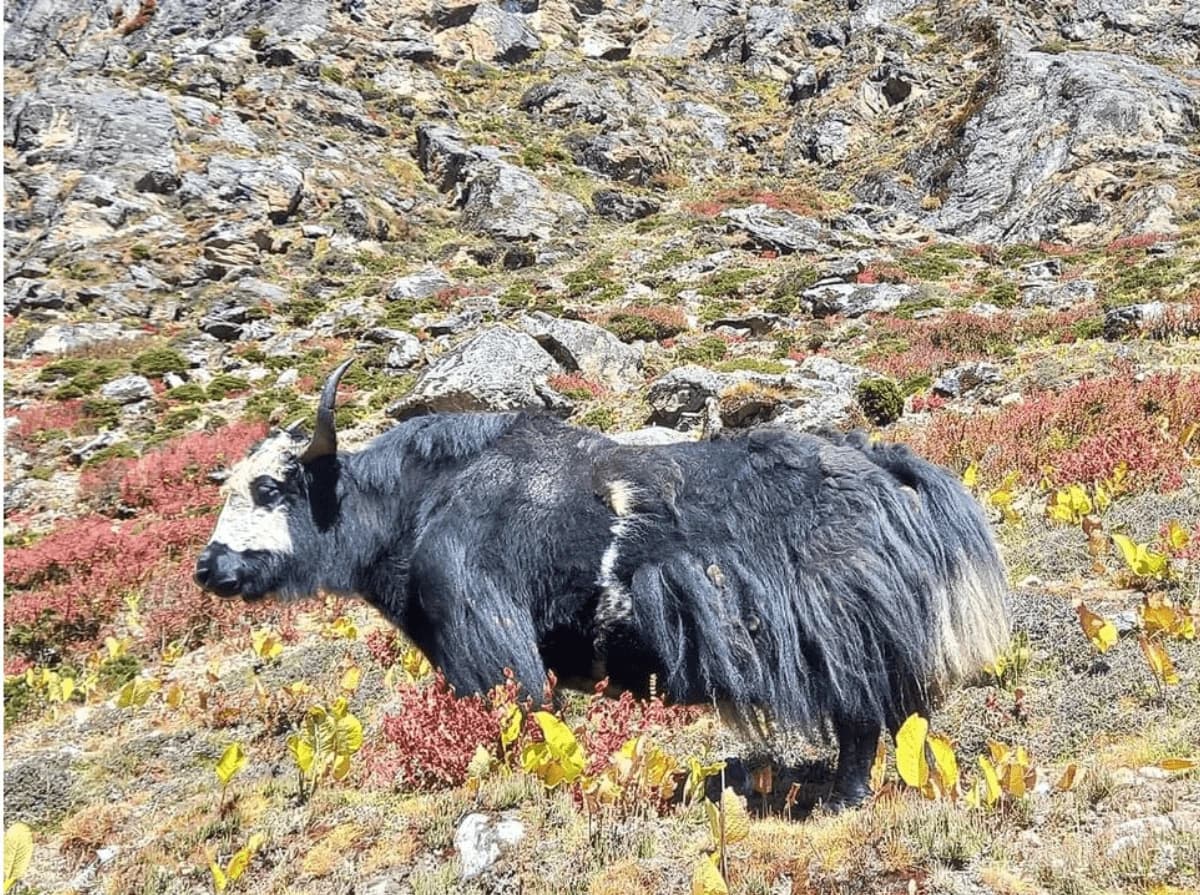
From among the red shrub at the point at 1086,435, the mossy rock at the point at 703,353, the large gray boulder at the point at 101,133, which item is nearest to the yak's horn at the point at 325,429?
the red shrub at the point at 1086,435

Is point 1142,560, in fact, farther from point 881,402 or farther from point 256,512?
point 881,402

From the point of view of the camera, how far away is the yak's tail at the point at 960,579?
302cm

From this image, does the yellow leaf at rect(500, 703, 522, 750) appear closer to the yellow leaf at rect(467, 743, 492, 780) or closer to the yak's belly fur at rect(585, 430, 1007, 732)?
the yellow leaf at rect(467, 743, 492, 780)

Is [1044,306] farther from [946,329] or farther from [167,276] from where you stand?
[167,276]

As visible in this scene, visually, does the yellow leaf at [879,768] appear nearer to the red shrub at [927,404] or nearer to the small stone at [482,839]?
the small stone at [482,839]

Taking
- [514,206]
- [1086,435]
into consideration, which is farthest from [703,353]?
[514,206]

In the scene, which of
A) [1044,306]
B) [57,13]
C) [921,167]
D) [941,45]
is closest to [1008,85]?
[921,167]

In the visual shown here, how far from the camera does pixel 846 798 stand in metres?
3.01

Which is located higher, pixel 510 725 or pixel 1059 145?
pixel 1059 145

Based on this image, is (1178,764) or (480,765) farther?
(480,765)

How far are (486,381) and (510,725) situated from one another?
1024 cm

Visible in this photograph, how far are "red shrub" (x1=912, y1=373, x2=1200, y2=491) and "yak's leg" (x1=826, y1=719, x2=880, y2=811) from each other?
432 cm

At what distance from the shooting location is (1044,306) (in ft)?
55.3

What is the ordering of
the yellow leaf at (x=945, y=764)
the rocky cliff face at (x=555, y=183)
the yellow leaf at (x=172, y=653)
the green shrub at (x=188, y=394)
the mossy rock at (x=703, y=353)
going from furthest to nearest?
the rocky cliff face at (x=555, y=183) → the green shrub at (x=188, y=394) → the mossy rock at (x=703, y=353) → the yellow leaf at (x=172, y=653) → the yellow leaf at (x=945, y=764)
